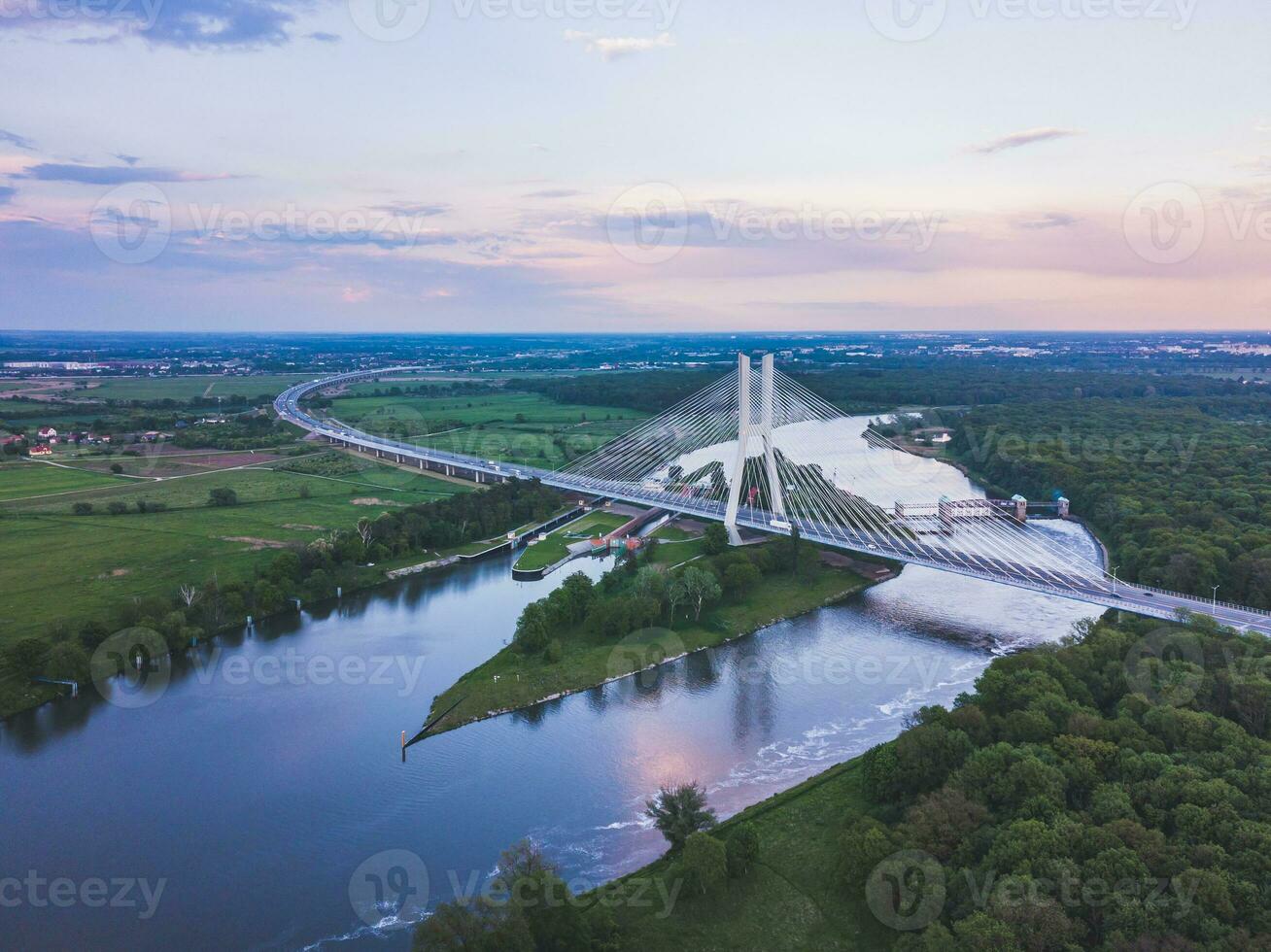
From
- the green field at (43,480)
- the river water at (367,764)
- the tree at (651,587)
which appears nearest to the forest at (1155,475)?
the river water at (367,764)

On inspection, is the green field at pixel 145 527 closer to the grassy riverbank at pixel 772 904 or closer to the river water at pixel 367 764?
the river water at pixel 367 764

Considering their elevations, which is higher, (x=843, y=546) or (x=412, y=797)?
(x=843, y=546)

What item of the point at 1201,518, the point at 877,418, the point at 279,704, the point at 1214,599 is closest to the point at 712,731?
the point at 279,704

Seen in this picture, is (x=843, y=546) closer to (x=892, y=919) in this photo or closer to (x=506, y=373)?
(x=892, y=919)

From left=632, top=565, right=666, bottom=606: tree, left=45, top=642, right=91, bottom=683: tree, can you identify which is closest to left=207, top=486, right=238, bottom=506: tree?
left=45, top=642, right=91, bottom=683: tree

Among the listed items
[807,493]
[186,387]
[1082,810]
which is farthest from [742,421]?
[186,387]
